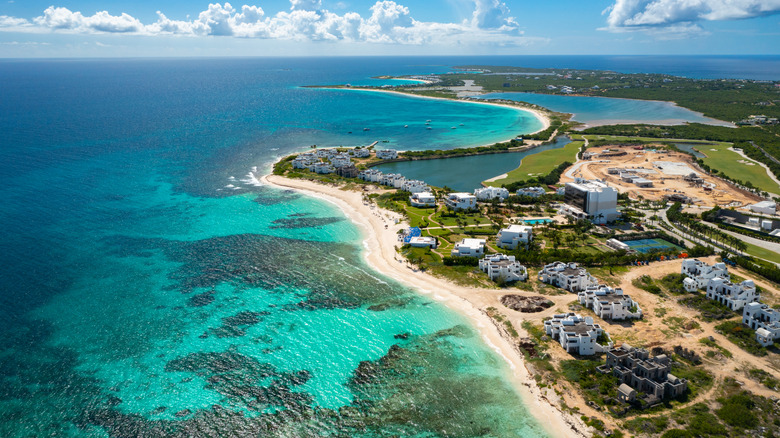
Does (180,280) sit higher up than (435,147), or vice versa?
(435,147)

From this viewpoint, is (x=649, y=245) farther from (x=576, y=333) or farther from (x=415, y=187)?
(x=415, y=187)

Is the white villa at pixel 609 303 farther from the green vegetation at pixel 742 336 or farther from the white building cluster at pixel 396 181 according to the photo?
the white building cluster at pixel 396 181

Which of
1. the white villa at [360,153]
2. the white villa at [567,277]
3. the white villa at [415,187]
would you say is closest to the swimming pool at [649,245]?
the white villa at [567,277]

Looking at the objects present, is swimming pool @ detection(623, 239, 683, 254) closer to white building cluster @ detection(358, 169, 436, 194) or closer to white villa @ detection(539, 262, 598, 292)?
white villa @ detection(539, 262, 598, 292)

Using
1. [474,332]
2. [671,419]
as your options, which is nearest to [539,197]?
[474,332]

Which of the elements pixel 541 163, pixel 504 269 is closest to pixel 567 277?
pixel 504 269

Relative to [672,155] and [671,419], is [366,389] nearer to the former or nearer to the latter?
[671,419]

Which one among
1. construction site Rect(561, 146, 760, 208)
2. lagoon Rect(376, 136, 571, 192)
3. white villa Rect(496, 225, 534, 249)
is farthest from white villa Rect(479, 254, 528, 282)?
construction site Rect(561, 146, 760, 208)
